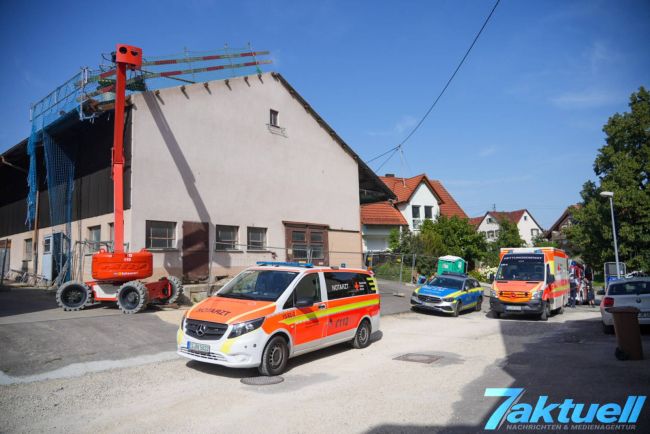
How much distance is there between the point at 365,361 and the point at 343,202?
16.4 m

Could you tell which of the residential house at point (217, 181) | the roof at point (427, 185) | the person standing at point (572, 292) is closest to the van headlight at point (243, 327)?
the residential house at point (217, 181)

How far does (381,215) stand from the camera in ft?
116

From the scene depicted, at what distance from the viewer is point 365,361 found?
9461mm

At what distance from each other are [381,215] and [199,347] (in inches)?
1117

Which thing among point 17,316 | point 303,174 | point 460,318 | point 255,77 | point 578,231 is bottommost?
point 460,318

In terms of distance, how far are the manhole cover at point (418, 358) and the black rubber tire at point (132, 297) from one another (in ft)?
24.2

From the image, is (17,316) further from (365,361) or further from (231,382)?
(365,361)

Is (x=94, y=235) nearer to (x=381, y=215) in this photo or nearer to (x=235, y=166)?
(x=235, y=166)

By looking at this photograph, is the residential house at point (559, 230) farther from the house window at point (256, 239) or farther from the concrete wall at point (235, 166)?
the house window at point (256, 239)

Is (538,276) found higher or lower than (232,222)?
lower

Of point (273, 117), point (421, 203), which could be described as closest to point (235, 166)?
point (273, 117)

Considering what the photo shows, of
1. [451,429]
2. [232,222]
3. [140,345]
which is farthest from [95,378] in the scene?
[232,222]

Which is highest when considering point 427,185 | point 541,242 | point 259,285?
point 427,185

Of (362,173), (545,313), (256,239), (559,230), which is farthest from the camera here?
(559,230)
